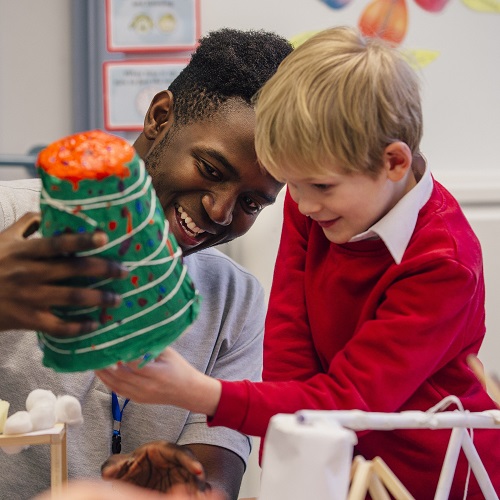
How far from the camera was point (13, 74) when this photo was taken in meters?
1.71

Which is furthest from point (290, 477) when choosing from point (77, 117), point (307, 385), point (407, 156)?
point (77, 117)

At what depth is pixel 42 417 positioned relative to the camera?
0.81 m

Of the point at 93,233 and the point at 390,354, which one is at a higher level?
the point at 93,233

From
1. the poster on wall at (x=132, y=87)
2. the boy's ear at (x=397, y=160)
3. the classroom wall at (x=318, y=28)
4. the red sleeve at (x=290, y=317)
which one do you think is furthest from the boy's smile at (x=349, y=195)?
the poster on wall at (x=132, y=87)

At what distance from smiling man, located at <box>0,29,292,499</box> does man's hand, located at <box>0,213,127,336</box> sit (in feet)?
1.43

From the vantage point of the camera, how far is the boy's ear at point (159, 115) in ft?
3.95

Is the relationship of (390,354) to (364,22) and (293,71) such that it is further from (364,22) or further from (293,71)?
(364,22)

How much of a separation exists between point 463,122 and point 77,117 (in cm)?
79

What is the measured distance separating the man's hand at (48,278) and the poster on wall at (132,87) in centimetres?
104

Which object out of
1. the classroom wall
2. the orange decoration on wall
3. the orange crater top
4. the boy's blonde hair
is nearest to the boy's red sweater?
the boy's blonde hair

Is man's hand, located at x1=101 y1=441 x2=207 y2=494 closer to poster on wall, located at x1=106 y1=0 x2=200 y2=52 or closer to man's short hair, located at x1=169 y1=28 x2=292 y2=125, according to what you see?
man's short hair, located at x1=169 y1=28 x2=292 y2=125

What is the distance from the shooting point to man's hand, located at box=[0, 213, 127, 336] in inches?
24.8

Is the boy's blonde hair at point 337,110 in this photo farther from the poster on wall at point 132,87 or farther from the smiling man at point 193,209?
the poster on wall at point 132,87

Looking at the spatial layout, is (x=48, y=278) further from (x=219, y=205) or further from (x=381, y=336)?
(x=219, y=205)
